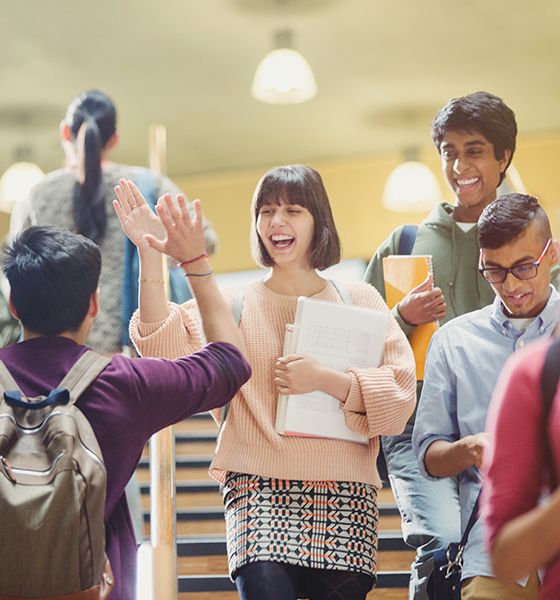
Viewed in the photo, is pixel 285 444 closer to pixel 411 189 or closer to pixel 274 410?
pixel 274 410

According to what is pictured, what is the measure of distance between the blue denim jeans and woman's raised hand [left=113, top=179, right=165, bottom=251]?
1.13 meters

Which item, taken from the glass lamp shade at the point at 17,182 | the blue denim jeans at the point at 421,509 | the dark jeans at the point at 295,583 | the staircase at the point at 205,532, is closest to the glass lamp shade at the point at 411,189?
A: the glass lamp shade at the point at 17,182

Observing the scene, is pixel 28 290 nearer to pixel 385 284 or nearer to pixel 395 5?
pixel 385 284

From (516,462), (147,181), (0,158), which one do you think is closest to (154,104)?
(0,158)

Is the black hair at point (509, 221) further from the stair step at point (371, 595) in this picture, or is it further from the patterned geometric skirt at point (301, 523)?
the stair step at point (371, 595)

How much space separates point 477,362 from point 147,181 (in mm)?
1684

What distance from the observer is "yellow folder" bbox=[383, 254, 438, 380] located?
111 inches

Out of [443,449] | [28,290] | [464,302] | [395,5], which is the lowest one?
[443,449]

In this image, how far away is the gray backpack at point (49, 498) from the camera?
1589 mm

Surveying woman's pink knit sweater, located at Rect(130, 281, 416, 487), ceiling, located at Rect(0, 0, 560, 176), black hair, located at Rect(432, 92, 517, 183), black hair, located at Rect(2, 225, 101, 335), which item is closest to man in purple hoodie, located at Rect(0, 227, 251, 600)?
black hair, located at Rect(2, 225, 101, 335)

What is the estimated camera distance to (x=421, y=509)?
254cm

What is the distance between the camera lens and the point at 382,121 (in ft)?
30.6

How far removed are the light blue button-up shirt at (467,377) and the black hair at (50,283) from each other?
1049 mm

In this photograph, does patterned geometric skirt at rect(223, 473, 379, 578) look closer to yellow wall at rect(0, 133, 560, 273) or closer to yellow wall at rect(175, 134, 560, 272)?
yellow wall at rect(0, 133, 560, 273)
